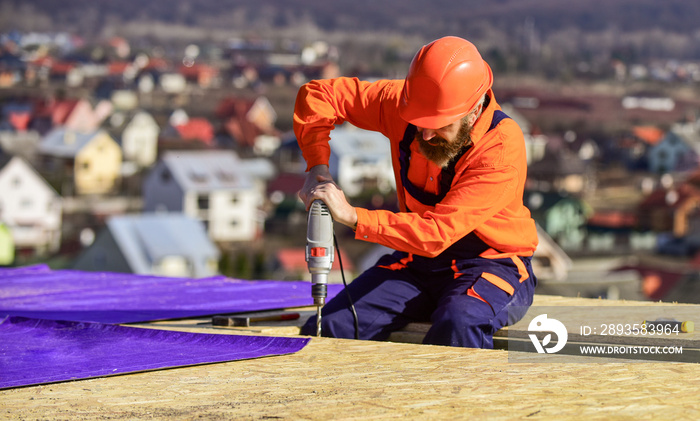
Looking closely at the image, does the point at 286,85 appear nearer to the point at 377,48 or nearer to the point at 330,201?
the point at 377,48

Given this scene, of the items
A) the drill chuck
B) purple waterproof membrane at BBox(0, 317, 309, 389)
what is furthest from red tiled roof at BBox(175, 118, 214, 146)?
the drill chuck

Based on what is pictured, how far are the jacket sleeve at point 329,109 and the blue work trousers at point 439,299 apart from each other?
70 centimetres

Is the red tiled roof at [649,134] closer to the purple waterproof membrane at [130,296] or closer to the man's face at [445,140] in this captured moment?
the purple waterproof membrane at [130,296]

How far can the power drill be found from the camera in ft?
13.4

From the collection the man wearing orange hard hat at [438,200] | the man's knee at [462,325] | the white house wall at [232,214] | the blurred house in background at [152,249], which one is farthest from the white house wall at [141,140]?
the man's knee at [462,325]

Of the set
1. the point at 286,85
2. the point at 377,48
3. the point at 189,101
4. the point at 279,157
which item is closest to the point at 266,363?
the point at 279,157

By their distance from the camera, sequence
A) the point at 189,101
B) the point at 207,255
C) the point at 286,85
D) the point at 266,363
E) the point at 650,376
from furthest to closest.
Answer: the point at 286,85, the point at 189,101, the point at 207,255, the point at 266,363, the point at 650,376

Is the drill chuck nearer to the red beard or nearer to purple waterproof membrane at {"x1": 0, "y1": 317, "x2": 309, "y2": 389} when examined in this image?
purple waterproof membrane at {"x1": 0, "y1": 317, "x2": 309, "y2": 389}

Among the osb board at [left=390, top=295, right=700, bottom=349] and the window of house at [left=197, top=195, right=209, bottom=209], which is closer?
the osb board at [left=390, top=295, right=700, bottom=349]

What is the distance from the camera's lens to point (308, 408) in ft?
10.1

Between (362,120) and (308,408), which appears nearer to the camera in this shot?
(308,408)

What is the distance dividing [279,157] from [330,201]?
249ft

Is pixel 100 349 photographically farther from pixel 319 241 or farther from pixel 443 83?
pixel 443 83

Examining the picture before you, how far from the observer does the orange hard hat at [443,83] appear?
4191 millimetres
